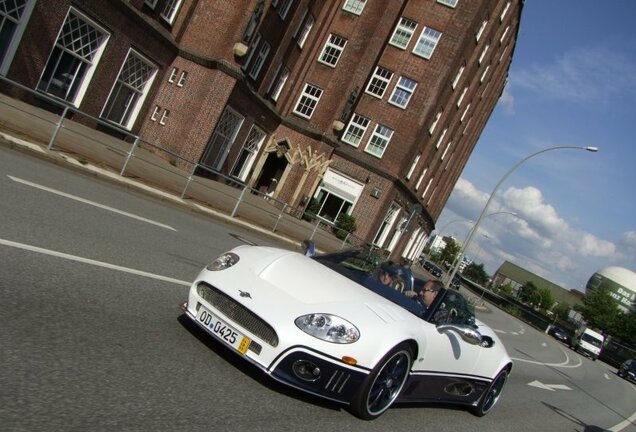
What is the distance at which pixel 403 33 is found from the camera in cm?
3678

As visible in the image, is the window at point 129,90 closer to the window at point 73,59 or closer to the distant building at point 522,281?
the window at point 73,59

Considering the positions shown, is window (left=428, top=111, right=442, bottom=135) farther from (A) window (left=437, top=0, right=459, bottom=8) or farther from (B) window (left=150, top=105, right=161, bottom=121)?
(B) window (left=150, top=105, right=161, bottom=121)

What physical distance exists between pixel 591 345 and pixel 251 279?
43.7 metres

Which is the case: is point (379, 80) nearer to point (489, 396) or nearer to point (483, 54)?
point (483, 54)

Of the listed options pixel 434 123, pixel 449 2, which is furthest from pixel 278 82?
pixel 434 123

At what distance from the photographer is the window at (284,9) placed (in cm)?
2897

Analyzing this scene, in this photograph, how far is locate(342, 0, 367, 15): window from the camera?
36.0 metres

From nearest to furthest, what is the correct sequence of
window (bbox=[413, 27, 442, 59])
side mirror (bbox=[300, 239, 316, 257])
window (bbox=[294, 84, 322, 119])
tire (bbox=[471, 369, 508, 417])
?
side mirror (bbox=[300, 239, 316, 257])
tire (bbox=[471, 369, 508, 417])
window (bbox=[294, 84, 322, 119])
window (bbox=[413, 27, 442, 59])

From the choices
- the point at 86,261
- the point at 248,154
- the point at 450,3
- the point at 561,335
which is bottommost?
the point at 561,335

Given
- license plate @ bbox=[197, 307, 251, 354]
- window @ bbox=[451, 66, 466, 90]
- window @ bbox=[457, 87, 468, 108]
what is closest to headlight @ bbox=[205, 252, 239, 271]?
license plate @ bbox=[197, 307, 251, 354]

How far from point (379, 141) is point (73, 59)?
21.1 metres

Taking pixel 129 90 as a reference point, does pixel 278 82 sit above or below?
above

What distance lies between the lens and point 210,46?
25.1 m

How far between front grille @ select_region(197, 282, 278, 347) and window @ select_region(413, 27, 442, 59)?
34.2 m
